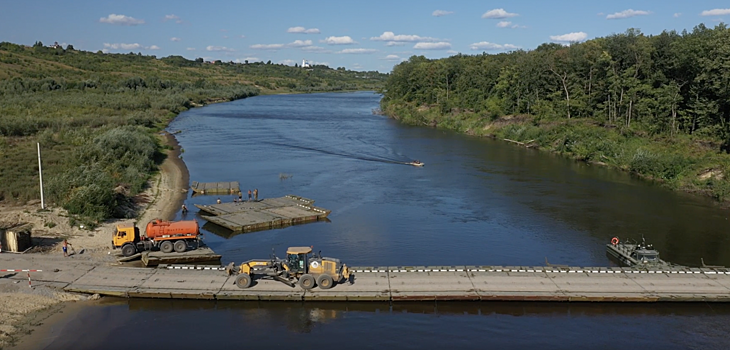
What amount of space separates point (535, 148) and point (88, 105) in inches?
3025

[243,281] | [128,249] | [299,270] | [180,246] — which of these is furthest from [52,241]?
[299,270]

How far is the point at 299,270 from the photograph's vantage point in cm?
2864

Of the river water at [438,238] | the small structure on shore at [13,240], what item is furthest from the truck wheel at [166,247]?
the small structure on shore at [13,240]

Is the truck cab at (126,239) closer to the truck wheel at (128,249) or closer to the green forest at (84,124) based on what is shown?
the truck wheel at (128,249)

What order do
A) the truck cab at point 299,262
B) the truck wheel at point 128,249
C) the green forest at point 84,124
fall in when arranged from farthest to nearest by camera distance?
the green forest at point 84,124 → the truck wheel at point 128,249 → the truck cab at point 299,262

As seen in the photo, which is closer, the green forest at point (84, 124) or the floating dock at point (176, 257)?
the floating dock at point (176, 257)

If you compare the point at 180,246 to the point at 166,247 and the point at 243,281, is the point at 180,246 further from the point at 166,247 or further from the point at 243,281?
the point at 243,281

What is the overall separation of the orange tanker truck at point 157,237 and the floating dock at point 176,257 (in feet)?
1.40

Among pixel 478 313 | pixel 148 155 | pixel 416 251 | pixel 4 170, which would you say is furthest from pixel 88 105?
pixel 478 313

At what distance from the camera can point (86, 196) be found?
39.2 metres

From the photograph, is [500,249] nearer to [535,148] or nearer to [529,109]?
[535,148]

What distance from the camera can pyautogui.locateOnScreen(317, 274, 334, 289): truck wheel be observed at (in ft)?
92.6

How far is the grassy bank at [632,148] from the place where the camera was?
54688 mm

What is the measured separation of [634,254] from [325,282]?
57.8ft
